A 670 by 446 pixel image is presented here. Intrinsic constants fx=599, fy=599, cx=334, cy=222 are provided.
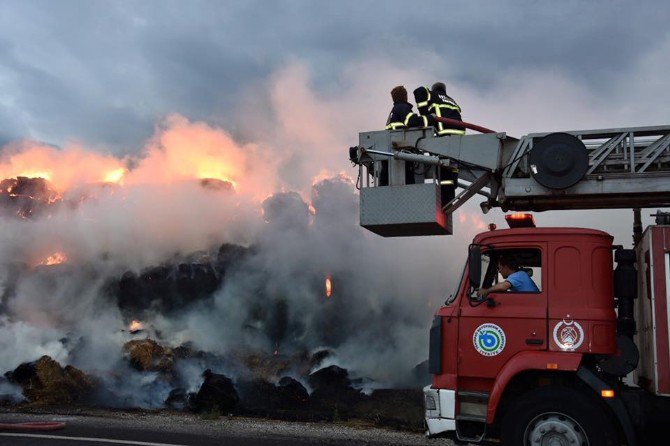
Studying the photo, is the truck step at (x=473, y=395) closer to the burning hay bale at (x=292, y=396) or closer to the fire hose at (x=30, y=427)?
the fire hose at (x=30, y=427)

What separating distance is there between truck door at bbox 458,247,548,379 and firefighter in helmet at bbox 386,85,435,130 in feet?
7.31

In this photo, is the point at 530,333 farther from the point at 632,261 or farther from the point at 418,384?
the point at 418,384

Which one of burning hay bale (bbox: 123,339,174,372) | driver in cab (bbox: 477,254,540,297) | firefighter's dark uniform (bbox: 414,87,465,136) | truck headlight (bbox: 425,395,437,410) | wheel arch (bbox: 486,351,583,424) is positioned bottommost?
burning hay bale (bbox: 123,339,174,372)

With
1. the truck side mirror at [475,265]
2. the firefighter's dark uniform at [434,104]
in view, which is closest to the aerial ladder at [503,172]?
the firefighter's dark uniform at [434,104]

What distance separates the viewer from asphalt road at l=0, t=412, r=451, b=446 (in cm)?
874

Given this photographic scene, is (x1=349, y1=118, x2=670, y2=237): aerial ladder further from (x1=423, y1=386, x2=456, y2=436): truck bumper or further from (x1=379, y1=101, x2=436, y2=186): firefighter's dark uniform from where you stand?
(x1=423, y1=386, x2=456, y2=436): truck bumper

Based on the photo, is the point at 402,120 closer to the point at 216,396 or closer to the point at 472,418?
the point at 472,418

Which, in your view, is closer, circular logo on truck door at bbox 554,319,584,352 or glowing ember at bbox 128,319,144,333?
circular logo on truck door at bbox 554,319,584,352

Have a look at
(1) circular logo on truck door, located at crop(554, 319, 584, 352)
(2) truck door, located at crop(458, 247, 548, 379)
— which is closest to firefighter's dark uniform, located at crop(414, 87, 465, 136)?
(2) truck door, located at crop(458, 247, 548, 379)

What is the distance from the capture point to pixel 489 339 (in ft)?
19.9

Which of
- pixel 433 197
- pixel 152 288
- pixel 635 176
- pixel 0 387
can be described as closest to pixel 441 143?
pixel 433 197

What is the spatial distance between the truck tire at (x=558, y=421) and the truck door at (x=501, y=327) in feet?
1.44

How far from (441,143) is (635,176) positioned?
2.15 metres

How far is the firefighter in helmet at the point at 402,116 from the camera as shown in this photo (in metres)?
7.58
